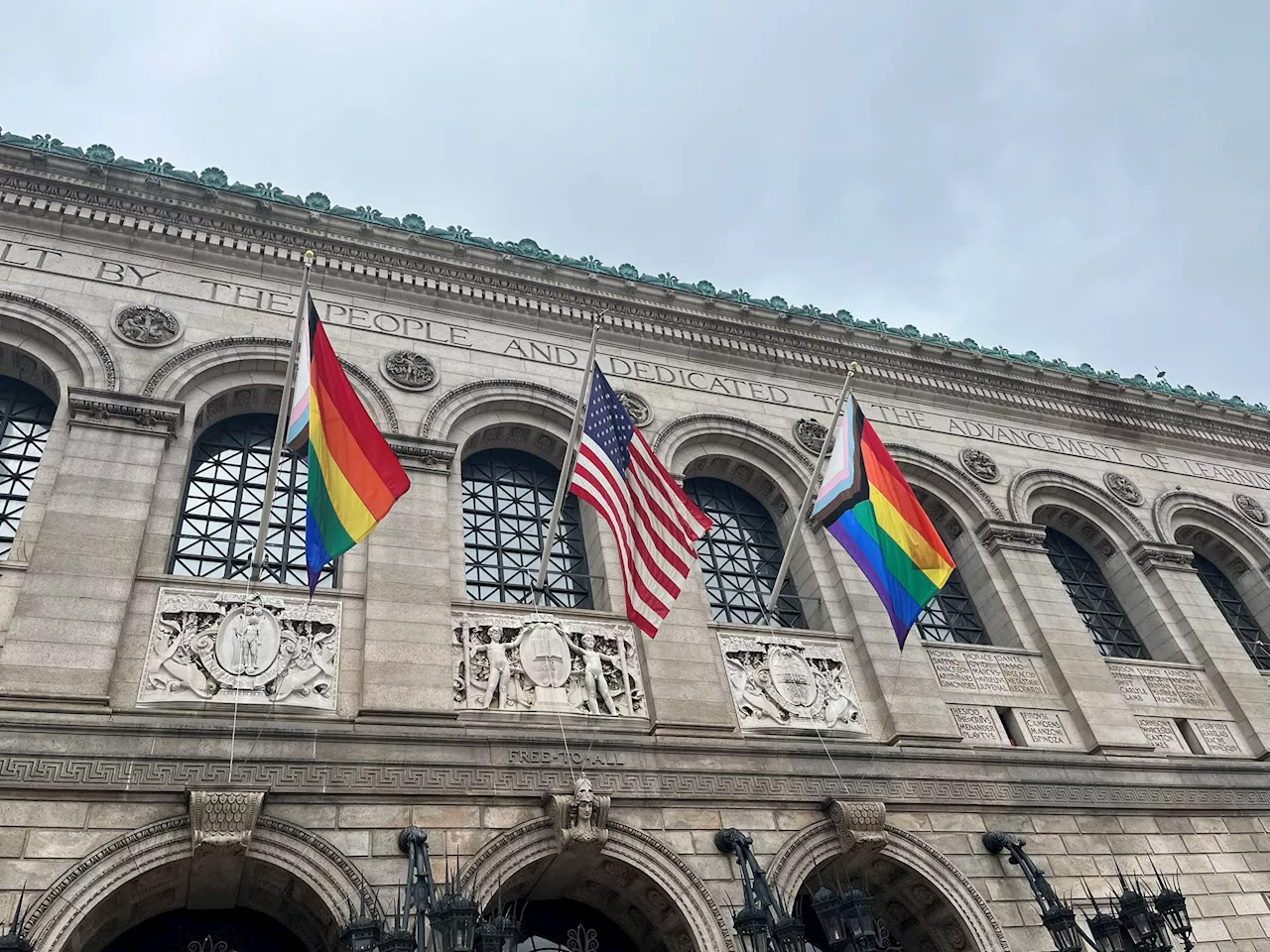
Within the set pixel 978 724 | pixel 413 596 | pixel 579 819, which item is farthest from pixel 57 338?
pixel 978 724

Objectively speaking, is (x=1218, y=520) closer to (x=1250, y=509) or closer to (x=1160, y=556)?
(x=1250, y=509)

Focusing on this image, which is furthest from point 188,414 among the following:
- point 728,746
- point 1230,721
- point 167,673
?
point 1230,721

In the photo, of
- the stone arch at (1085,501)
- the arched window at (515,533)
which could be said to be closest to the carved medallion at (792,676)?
the arched window at (515,533)

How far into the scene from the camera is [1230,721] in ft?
A: 57.1

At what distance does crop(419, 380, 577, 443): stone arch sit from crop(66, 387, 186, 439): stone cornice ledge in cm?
360

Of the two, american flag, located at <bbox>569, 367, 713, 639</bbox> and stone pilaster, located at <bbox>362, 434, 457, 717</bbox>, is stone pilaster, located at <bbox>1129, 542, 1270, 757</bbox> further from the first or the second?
stone pilaster, located at <bbox>362, 434, 457, 717</bbox>

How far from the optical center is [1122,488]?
20.9 m

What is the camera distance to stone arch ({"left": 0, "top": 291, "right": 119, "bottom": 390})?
45.4ft

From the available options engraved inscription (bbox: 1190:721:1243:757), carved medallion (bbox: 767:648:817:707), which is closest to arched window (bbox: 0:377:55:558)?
carved medallion (bbox: 767:648:817:707)

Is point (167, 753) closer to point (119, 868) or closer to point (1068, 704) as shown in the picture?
point (119, 868)

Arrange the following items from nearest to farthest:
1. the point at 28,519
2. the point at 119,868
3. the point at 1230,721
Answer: the point at 119,868, the point at 28,519, the point at 1230,721

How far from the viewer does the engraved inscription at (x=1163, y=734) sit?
1653cm

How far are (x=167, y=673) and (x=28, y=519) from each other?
2.94 m

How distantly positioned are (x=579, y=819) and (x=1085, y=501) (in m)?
13.9
